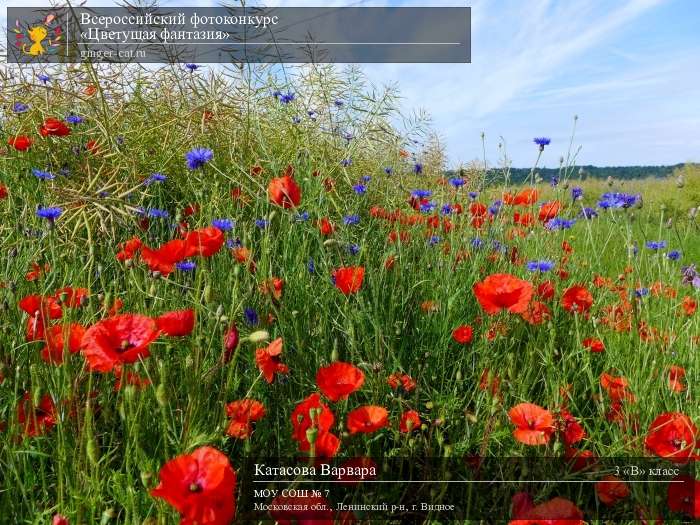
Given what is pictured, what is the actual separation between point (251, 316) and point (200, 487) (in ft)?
2.28

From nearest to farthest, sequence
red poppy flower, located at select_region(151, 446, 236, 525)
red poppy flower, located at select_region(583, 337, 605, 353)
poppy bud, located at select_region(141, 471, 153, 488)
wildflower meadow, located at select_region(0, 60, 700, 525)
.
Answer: red poppy flower, located at select_region(151, 446, 236, 525)
poppy bud, located at select_region(141, 471, 153, 488)
wildflower meadow, located at select_region(0, 60, 700, 525)
red poppy flower, located at select_region(583, 337, 605, 353)

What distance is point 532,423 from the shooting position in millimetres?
1117

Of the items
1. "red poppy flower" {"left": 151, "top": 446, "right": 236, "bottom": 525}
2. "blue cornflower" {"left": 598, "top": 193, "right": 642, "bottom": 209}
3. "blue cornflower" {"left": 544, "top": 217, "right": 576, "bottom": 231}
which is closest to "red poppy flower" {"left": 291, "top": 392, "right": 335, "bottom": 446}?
"red poppy flower" {"left": 151, "top": 446, "right": 236, "bottom": 525}

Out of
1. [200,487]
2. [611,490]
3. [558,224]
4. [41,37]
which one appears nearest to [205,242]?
[200,487]

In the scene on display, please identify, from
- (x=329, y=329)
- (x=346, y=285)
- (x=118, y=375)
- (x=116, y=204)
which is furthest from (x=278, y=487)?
(x=116, y=204)

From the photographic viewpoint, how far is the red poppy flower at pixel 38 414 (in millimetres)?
1109

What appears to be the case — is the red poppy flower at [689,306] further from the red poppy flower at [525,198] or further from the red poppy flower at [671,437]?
the red poppy flower at [671,437]

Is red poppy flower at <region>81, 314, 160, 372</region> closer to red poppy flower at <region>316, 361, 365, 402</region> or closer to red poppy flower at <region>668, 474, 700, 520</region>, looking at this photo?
red poppy flower at <region>316, 361, 365, 402</region>

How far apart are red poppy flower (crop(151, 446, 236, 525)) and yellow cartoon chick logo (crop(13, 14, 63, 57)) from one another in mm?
3178

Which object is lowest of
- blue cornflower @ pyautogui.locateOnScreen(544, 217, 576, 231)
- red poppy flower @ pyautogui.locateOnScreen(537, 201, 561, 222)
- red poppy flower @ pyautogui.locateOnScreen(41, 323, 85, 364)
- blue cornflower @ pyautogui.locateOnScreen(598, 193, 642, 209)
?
red poppy flower @ pyautogui.locateOnScreen(41, 323, 85, 364)

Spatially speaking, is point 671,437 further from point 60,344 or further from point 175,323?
point 60,344

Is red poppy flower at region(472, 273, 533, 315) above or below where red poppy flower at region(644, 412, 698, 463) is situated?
above

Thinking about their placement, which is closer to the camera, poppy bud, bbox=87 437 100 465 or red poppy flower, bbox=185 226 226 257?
poppy bud, bbox=87 437 100 465

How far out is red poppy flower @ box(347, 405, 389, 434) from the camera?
3.43ft
